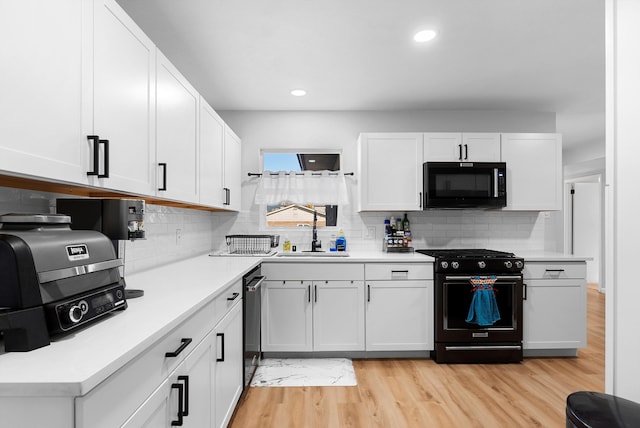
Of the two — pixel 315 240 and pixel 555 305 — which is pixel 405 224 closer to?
pixel 315 240

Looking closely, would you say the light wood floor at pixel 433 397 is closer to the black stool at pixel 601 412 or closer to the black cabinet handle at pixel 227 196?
the black stool at pixel 601 412

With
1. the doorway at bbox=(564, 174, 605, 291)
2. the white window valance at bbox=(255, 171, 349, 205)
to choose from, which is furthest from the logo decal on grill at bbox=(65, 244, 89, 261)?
the doorway at bbox=(564, 174, 605, 291)

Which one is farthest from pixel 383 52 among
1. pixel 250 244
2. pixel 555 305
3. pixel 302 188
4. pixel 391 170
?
pixel 555 305

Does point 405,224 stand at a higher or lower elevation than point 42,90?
lower

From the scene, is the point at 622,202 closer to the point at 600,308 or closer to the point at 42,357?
the point at 42,357

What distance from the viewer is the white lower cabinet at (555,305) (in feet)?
10.2

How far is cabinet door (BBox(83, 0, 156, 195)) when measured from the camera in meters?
1.31

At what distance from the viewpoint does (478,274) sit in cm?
300

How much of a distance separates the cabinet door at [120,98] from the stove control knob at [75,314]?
535mm

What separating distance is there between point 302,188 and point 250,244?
84 centimetres

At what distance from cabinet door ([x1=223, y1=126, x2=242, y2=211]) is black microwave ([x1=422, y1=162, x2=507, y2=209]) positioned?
188cm

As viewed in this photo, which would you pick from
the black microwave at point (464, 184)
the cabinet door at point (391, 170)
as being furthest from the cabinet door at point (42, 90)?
the black microwave at point (464, 184)

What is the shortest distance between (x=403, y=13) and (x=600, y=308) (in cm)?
508

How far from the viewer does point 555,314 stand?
3.13m
